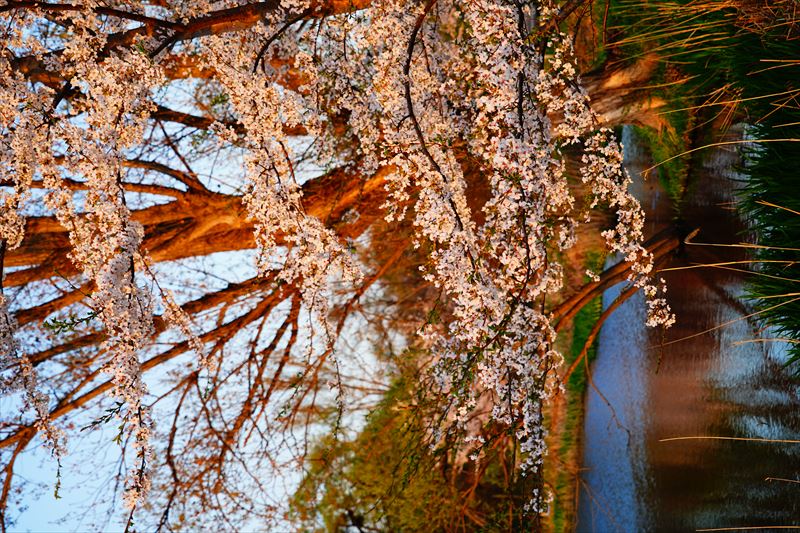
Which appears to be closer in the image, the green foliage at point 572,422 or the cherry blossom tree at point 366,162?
the cherry blossom tree at point 366,162

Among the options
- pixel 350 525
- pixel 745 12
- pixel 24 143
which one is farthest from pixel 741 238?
pixel 350 525

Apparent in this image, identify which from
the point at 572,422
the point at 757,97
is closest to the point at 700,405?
the point at 572,422

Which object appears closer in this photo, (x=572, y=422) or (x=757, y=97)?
(x=757, y=97)

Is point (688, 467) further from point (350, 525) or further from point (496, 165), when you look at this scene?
point (350, 525)

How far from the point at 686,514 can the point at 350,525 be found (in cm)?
499

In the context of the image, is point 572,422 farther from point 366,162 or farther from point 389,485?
point 366,162

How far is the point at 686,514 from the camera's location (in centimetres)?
569

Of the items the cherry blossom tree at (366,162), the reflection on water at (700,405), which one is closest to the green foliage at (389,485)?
the reflection on water at (700,405)

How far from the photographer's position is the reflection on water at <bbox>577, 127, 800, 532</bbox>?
4.54 meters

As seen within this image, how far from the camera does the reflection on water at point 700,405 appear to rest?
454cm

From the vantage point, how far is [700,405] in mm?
5520

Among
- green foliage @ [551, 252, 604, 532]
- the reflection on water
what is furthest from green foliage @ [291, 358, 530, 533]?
the reflection on water

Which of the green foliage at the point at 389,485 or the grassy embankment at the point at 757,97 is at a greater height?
the grassy embankment at the point at 757,97

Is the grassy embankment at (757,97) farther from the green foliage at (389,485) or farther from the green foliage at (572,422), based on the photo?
the green foliage at (572,422)
